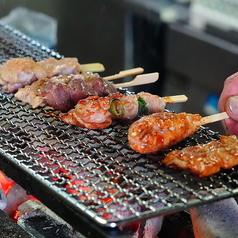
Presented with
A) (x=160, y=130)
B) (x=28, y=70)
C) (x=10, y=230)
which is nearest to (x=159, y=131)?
(x=160, y=130)

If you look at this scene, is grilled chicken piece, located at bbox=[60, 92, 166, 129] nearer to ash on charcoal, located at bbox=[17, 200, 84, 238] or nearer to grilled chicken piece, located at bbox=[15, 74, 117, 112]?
grilled chicken piece, located at bbox=[15, 74, 117, 112]

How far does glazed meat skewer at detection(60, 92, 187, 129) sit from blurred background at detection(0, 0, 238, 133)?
196 centimetres

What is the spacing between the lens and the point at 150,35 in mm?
6199

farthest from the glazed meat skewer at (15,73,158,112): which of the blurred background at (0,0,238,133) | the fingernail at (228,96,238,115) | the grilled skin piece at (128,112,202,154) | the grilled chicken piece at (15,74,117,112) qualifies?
the blurred background at (0,0,238,133)

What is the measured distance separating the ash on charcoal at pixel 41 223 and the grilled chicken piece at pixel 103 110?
68cm

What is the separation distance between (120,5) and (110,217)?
5.01m

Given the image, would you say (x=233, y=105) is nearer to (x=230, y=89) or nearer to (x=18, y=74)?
(x=230, y=89)

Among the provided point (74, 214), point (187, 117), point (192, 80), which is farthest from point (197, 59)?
point (74, 214)

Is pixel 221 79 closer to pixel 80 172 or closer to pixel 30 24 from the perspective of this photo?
pixel 30 24

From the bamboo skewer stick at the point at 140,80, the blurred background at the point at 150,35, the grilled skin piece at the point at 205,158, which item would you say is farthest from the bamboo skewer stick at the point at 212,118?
the blurred background at the point at 150,35

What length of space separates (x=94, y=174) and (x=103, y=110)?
0.72 meters

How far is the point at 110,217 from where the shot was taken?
2.26m

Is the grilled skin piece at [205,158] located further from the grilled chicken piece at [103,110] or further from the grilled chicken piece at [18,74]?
the grilled chicken piece at [18,74]

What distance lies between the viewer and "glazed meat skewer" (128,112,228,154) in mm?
2756
